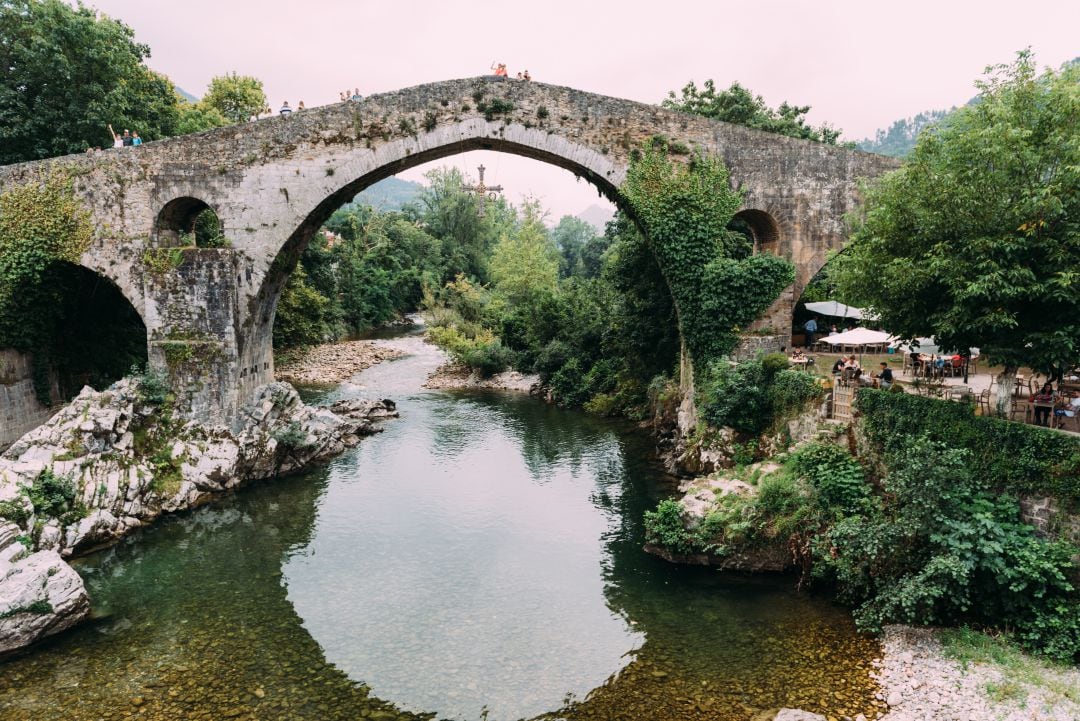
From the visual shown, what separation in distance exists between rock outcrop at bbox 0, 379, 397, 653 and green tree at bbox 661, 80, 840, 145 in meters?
16.2

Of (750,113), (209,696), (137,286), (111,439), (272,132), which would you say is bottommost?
(209,696)

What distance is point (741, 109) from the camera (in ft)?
70.0

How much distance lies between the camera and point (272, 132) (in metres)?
14.7

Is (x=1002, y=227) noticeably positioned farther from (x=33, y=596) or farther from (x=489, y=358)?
(x=489, y=358)

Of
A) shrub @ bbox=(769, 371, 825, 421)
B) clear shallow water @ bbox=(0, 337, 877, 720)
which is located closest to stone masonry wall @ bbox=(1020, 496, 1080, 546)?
clear shallow water @ bbox=(0, 337, 877, 720)

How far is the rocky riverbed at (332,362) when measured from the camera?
2533 centimetres

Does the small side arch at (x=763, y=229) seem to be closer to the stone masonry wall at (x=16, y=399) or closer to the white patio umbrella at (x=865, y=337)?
the white patio umbrella at (x=865, y=337)

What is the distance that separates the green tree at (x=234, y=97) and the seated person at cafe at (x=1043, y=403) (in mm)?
27219

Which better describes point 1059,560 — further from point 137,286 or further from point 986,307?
point 137,286

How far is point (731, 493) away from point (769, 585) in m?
1.47

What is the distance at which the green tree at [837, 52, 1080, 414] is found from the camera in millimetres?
7527

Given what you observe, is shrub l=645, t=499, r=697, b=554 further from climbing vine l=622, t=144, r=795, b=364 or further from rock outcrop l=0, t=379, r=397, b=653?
rock outcrop l=0, t=379, r=397, b=653

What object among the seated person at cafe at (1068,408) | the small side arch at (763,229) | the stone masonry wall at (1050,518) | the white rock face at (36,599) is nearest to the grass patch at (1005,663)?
the stone masonry wall at (1050,518)

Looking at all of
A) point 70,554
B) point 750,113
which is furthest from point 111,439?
point 750,113
